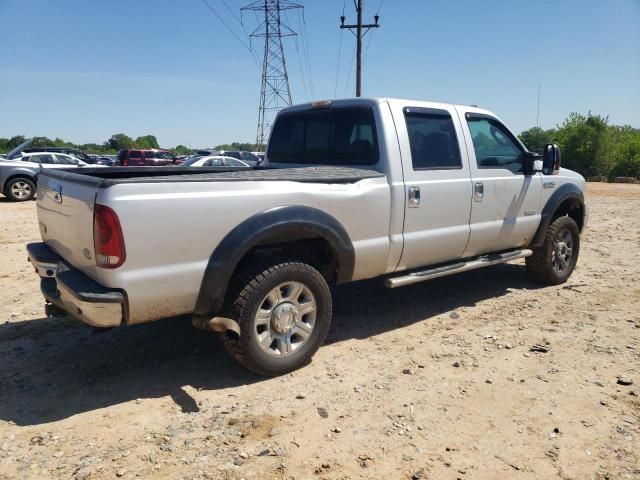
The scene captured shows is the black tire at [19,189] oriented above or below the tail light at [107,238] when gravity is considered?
below

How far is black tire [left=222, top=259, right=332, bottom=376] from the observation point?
10.9 feet

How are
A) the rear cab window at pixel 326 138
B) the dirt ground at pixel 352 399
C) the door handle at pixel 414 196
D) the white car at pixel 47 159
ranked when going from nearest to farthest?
the dirt ground at pixel 352 399, the door handle at pixel 414 196, the rear cab window at pixel 326 138, the white car at pixel 47 159

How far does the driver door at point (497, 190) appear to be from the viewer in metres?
4.83

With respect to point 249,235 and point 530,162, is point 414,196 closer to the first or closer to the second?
point 249,235

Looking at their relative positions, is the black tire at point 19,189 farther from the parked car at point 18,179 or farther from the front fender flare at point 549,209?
the front fender flare at point 549,209

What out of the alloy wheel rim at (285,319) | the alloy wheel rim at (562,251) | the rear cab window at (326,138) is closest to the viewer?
the alloy wheel rim at (285,319)

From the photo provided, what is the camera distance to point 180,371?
3701mm

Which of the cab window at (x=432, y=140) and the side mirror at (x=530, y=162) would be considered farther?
the side mirror at (x=530, y=162)

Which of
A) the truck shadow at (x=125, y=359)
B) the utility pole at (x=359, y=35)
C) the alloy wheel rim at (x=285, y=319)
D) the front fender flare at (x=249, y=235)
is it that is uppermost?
the utility pole at (x=359, y=35)

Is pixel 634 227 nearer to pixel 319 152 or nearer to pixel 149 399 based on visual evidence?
pixel 319 152

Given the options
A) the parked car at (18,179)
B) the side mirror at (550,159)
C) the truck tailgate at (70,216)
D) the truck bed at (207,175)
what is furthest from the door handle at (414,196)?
the parked car at (18,179)

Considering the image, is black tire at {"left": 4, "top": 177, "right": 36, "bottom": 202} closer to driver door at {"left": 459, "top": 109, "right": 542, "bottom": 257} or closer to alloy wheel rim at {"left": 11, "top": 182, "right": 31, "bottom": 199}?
alloy wheel rim at {"left": 11, "top": 182, "right": 31, "bottom": 199}

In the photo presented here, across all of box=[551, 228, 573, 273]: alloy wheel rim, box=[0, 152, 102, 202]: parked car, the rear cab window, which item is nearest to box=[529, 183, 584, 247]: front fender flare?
box=[551, 228, 573, 273]: alloy wheel rim

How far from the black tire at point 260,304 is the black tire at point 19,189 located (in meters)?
13.3
